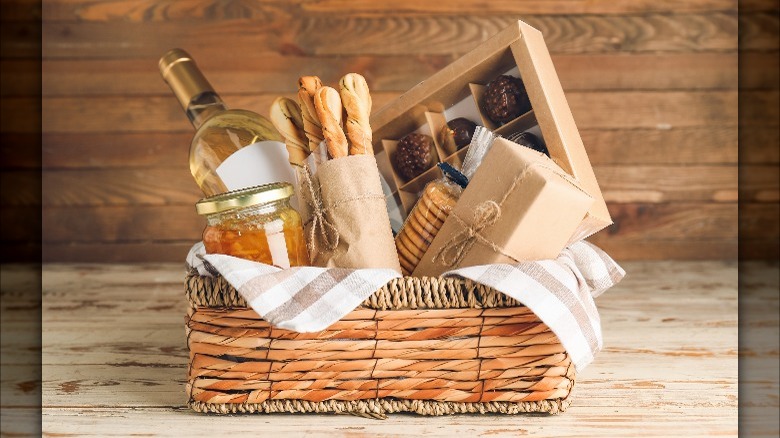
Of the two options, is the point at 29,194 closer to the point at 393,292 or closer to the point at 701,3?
the point at 393,292

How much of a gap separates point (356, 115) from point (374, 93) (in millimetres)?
1042

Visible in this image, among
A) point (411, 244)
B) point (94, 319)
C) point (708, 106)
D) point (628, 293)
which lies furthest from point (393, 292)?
point (708, 106)

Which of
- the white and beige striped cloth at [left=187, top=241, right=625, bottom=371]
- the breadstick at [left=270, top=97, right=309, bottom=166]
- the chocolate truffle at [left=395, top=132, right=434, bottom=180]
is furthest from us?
the chocolate truffle at [left=395, top=132, right=434, bottom=180]

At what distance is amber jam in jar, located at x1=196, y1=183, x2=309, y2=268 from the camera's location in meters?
0.88

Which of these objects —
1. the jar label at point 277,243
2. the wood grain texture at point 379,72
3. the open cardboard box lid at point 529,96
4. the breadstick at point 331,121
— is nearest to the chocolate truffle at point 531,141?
the open cardboard box lid at point 529,96

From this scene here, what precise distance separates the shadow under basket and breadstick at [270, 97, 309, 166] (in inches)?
8.8

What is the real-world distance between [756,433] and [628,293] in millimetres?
754

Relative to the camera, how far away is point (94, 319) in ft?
4.66

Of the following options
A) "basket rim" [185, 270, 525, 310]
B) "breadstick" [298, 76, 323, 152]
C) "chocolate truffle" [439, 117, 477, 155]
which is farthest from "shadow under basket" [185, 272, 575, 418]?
"chocolate truffle" [439, 117, 477, 155]

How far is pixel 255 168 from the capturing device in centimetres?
102

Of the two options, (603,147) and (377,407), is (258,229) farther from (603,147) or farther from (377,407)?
(603,147)

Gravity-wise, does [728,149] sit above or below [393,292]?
below

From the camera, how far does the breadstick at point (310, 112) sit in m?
0.99

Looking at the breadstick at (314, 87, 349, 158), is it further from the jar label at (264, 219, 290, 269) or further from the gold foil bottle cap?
the gold foil bottle cap
